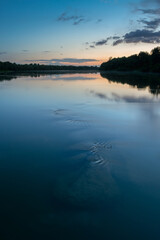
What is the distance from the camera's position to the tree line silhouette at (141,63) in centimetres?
7362

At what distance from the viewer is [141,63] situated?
9256 cm

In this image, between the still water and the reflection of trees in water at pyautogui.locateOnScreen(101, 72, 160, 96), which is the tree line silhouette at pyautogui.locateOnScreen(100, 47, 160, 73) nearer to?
the reflection of trees in water at pyautogui.locateOnScreen(101, 72, 160, 96)

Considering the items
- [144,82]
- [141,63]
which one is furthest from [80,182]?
[141,63]

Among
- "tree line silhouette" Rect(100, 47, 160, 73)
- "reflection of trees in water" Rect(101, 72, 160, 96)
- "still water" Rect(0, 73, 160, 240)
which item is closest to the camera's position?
"still water" Rect(0, 73, 160, 240)

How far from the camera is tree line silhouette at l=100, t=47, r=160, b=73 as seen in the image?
242ft

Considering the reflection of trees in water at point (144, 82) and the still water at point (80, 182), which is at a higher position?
the reflection of trees in water at point (144, 82)

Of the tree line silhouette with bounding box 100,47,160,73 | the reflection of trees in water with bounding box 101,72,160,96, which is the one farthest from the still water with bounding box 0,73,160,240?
the tree line silhouette with bounding box 100,47,160,73

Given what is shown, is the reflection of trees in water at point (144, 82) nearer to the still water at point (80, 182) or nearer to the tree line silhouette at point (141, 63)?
the still water at point (80, 182)

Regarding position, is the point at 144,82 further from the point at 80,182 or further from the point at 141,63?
the point at 141,63

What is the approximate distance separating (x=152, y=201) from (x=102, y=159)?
2.07 metres

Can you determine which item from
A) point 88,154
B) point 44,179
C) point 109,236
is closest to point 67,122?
point 88,154

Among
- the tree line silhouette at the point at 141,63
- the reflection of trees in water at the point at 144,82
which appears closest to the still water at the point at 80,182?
the reflection of trees in water at the point at 144,82

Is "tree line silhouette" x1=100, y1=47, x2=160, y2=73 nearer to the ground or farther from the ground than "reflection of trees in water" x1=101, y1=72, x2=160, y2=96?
farther from the ground

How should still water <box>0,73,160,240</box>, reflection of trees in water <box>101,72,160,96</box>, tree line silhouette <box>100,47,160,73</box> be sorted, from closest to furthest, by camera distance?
still water <box>0,73,160,240</box>
reflection of trees in water <box>101,72,160,96</box>
tree line silhouette <box>100,47,160,73</box>
